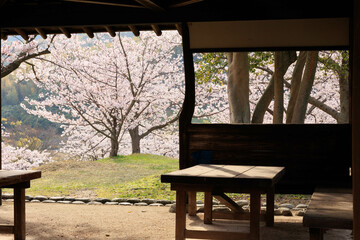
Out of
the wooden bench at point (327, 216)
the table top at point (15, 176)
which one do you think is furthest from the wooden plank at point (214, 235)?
the table top at point (15, 176)

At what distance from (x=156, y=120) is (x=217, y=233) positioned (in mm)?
10058

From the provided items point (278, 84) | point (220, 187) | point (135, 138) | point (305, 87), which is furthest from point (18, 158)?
point (220, 187)

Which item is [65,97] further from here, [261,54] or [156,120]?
[261,54]

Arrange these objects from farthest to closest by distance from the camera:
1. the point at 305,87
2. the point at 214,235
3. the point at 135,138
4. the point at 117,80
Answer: the point at 135,138
the point at 117,80
the point at 305,87
the point at 214,235

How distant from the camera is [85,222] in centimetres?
472

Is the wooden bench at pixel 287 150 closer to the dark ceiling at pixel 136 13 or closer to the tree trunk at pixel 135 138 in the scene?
the dark ceiling at pixel 136 13

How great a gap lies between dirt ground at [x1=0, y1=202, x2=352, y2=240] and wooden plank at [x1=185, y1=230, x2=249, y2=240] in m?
0.73

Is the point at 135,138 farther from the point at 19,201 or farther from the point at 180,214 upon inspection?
the point at 180,214

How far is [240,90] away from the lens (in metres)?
7.33

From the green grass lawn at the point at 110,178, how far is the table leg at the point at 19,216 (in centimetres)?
392

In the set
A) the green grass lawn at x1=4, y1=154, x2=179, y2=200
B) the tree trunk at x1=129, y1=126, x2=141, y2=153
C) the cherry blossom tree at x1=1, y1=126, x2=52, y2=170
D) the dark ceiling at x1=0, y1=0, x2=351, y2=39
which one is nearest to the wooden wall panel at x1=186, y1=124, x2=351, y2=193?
the dark ceiling at x1=0, y1=0, x2=351, y2=39

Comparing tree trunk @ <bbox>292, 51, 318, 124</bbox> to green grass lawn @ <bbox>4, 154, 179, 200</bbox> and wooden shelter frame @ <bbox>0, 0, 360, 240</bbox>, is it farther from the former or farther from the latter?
green grass lawn @ <bbox>4, 154, 179, 200</bbox>

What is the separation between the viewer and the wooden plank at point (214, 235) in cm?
326

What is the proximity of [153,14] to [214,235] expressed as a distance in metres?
2.86
